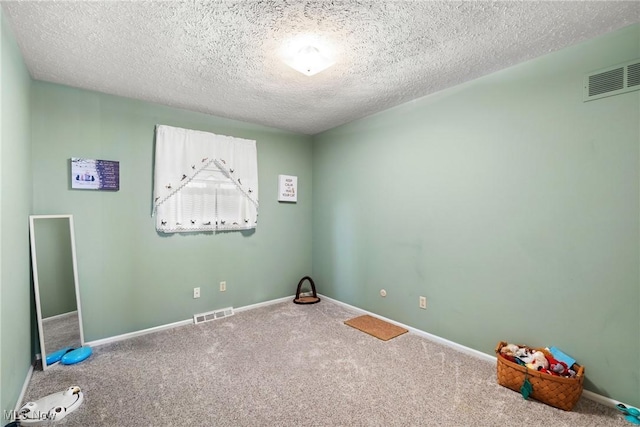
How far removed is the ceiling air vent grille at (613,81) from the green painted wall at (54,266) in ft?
14.0

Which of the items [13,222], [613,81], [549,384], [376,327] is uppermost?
[613,81]

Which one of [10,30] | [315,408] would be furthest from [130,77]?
[315,408]

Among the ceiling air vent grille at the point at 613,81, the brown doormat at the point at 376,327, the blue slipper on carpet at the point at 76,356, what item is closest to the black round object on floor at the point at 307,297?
the brown doormat at the point at 376,327

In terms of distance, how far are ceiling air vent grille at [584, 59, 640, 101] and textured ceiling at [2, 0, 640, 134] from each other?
0.85 ft

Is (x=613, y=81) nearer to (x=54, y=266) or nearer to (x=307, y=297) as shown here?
(x=307, y=297)

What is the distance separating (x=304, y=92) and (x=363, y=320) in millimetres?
2550

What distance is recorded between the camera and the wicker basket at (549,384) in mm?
1854

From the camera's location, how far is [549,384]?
1.90 metres

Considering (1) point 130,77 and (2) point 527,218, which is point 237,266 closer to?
(1) point 130,77

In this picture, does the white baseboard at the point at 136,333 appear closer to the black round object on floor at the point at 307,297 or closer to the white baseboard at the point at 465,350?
the black round object on floor at the point at 307,297

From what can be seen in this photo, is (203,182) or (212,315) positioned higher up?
(203,182)

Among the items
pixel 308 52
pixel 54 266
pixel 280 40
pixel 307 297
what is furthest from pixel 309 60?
pixel 307 297

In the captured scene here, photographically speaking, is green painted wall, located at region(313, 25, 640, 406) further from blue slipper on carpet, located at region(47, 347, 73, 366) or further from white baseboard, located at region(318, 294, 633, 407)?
blue slipper on carpet, located at region(47, 347, 73, 366)

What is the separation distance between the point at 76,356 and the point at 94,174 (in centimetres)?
160
